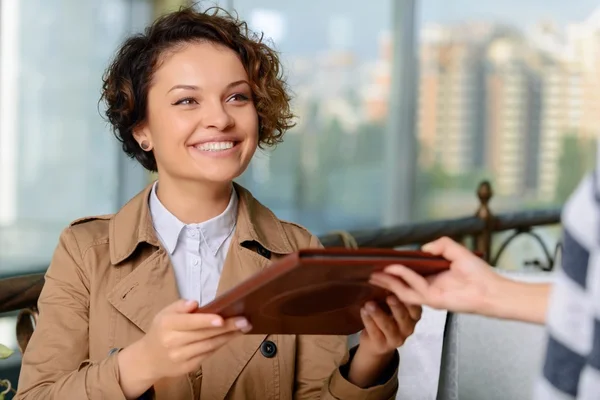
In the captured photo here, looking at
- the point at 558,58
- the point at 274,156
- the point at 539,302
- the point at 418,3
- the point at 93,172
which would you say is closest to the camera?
the point at 539,302

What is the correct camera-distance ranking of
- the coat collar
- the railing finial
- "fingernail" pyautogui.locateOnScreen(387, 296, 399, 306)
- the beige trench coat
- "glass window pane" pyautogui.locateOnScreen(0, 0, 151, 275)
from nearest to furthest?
"fingernail" pyautogui.locateOnScreen(387, 296, 399, 306)
the beige trench coat
the coat collar
the railing finial
"glass window pane" pyautogui.locateOnScreen(0, 0, 151, 275)

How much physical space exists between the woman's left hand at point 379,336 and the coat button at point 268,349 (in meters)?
0.18

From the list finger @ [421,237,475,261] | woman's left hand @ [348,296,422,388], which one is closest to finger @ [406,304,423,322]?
woman's left hand @ [348,296,422,388]

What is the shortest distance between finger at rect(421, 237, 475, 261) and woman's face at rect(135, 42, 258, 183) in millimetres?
501

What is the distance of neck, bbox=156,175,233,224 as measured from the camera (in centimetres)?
170

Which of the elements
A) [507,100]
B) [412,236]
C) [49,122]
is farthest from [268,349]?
[507,100]

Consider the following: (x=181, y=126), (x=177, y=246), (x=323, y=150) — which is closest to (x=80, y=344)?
(x=177, y=246)

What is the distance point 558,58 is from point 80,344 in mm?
5277

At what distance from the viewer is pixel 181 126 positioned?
163cm

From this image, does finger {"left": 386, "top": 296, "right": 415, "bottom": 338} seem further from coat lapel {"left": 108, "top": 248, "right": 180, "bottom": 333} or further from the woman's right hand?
coat lapel {"left": 108, "top": 248, "right": 180, "bottom": 333}

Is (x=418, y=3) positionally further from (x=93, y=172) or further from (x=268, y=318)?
(x=268, y=318)

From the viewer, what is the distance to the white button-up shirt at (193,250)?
1.70 meters

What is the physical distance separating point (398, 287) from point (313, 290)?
115 mm

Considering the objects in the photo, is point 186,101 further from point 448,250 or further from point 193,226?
point 448,250
